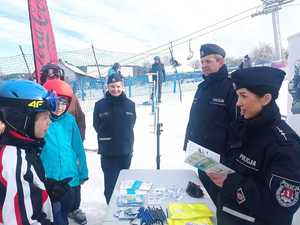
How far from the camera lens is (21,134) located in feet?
4.04

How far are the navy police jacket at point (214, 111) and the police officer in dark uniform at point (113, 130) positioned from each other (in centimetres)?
77

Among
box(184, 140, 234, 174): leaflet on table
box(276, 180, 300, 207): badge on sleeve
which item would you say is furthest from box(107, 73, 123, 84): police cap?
box(276, 180, 300, 207): badge on sleeve

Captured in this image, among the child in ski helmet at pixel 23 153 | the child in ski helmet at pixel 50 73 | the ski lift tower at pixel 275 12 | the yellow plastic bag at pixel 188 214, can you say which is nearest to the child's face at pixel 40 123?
the child in ski helmet at pixel 23 153

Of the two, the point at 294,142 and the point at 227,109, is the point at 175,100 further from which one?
Result: the point at 294,142

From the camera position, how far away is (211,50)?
2.75 meters

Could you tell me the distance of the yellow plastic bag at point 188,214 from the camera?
5.32ft

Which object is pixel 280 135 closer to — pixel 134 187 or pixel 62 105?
pixel 134 187

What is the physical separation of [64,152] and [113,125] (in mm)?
931

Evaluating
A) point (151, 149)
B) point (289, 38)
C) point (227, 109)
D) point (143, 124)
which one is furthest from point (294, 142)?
point (143, 124)

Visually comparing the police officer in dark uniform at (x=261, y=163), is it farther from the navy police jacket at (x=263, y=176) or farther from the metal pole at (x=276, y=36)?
the metal pole at (x=276, y=36)

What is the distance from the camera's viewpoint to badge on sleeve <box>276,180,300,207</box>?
4.29 feet

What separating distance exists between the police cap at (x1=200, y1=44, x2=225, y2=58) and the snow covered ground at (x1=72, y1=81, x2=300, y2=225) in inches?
61.0

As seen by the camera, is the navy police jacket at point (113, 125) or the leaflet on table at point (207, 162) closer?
the leaflet on table at point (207, 162)

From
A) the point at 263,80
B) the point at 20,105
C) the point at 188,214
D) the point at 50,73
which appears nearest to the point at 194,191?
Answer: the point at 188,214
